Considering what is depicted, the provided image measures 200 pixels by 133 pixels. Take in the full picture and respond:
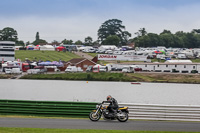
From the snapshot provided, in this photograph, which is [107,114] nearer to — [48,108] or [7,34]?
[48,108]

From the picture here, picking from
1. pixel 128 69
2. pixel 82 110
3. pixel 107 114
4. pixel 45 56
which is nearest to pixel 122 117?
pixel 107 114

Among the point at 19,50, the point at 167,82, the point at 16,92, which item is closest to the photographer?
the point at 16,92

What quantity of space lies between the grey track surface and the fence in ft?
1.94

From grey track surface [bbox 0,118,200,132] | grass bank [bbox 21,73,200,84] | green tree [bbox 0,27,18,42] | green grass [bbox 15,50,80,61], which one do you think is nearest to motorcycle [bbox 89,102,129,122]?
grey track surface [bbox 0,118,200,132]

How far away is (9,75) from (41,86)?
42.5 feet

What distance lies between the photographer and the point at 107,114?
842 inches

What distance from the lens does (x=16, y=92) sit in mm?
60938

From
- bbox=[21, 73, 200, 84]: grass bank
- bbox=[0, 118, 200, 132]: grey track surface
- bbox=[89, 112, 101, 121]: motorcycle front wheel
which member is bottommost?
bbox=[21, 73, 200, 84]: grass bank

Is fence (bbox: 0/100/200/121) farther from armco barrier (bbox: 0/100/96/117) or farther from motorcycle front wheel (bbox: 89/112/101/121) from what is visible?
motorcycle front wheel (bbox: 89/112/101/121)

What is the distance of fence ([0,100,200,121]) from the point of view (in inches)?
860

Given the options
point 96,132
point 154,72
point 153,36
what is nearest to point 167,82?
point 154,72

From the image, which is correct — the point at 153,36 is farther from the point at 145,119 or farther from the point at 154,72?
the point at 145,119

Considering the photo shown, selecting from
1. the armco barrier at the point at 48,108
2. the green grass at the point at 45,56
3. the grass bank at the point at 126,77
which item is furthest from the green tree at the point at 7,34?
the armco barrier at the point at 48,108

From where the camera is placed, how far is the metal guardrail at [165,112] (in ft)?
71.5
